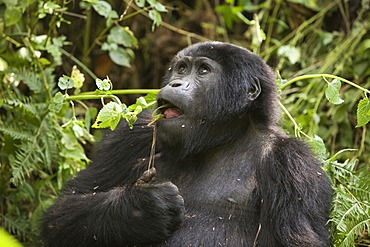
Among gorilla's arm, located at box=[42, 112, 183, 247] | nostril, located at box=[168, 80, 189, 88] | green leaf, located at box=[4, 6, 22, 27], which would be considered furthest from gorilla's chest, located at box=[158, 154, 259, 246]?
green leaf, located at box=[4, 6, 22, 27]

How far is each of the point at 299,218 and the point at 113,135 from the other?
1.26m

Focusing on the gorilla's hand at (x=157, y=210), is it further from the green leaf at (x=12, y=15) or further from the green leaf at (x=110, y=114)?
the green leaf at (x=12, y=15)

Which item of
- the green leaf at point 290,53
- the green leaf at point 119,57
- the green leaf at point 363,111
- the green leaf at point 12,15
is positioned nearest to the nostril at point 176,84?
the green leaf at point 363,111

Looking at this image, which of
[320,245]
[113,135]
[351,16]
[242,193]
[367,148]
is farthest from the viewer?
[351,16]

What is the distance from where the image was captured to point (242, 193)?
347 cm

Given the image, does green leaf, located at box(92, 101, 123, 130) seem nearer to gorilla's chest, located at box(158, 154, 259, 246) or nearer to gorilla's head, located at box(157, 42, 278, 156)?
gorilla's head, located at box(157, 42, 278, 156)

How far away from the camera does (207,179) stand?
358 centimetres

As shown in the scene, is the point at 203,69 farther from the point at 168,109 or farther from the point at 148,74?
the point at 148,74

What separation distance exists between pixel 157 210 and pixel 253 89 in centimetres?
84

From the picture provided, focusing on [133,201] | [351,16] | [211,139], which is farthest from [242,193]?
[351,16]

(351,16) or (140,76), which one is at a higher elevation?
(351,16)

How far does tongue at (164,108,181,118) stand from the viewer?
11.5ft

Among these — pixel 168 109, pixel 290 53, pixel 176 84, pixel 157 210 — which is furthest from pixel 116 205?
pixel 290 53

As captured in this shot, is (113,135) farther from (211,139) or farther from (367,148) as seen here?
(367,148)
